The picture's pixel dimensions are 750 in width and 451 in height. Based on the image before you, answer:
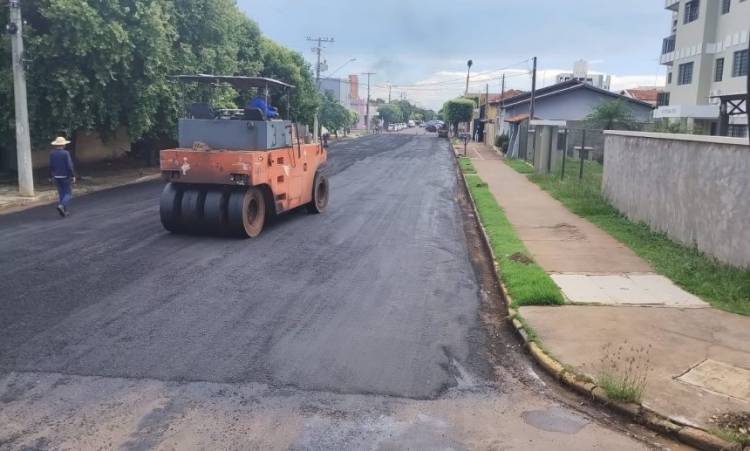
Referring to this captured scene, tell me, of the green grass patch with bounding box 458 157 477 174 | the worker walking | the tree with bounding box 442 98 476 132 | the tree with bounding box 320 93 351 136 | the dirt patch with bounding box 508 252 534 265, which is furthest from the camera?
→ the tree with bounding box 442 98 476 132

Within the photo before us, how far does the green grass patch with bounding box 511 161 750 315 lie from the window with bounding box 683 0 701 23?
25139 millimetres

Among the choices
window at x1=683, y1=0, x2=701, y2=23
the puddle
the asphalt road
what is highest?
window at x1=683, y1=0, x2=701, y2=23

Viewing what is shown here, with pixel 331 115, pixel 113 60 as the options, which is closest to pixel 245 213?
pixel 113 60

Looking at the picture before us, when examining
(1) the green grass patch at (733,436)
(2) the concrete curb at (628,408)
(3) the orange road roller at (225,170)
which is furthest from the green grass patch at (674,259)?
(3) the orange road roller at (225,170)

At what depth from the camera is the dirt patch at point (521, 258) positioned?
10.2 meters

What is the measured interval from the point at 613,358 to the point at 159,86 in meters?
17.8

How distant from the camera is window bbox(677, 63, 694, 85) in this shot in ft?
125

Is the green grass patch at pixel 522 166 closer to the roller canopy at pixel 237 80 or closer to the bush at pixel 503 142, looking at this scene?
the bush at pixel 503 142

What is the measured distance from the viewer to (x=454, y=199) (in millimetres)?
19422

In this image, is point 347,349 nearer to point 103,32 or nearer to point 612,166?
point 612,166

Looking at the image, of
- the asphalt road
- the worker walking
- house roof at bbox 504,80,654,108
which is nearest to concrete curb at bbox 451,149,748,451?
the asphalt road

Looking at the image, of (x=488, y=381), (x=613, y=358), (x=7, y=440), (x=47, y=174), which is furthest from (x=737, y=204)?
(x=47, y=174)

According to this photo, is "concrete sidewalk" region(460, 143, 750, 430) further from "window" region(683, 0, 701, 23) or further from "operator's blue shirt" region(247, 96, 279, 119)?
"window" region(683, 0, 701, 23)

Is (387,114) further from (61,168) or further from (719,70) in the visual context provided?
(61,168)
